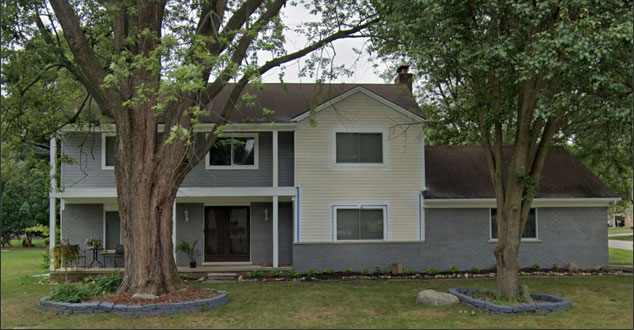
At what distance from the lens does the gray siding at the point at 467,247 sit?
1858cm

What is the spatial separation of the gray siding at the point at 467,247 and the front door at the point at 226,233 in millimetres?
2521

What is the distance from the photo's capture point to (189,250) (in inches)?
749

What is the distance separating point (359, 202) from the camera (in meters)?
18.9

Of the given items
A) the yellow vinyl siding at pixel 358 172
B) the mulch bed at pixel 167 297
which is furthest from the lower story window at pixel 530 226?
the mulch bed at pixel 167 297

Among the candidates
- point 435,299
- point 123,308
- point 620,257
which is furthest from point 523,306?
point 620,257

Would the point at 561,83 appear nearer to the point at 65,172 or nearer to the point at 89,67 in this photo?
the point at 89,67

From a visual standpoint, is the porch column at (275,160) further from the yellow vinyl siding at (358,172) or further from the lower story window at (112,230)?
the lower story window at (112,230)

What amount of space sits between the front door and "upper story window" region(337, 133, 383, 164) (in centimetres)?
403

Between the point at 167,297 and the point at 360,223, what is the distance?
26.5 ft

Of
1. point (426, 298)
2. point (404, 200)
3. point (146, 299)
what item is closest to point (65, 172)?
point (146, 299)

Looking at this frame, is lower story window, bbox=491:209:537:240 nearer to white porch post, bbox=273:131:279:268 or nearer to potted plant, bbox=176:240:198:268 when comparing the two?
white porch post, bbox=273:131:279:268

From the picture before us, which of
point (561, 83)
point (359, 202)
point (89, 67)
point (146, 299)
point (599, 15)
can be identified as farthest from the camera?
point (359, 202)

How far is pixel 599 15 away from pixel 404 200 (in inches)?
384

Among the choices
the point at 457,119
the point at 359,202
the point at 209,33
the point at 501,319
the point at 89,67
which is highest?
the point at 209,33
